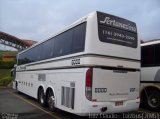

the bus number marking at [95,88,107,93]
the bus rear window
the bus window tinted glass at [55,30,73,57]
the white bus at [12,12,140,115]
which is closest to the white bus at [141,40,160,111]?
the white bus at [12,12,140,115]

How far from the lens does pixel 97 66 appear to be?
25.7 ft

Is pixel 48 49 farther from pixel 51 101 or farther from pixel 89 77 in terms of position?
pixel 89 77

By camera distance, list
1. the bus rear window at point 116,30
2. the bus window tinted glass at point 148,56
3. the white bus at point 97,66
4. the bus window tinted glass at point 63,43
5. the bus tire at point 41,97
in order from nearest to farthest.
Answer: the white bus at point 97,66, the bus rear window at point 116,30, the bus window tinted glass at point 63,43, the bus window tinted glass at point 148,56, the bus tire at point 41,97

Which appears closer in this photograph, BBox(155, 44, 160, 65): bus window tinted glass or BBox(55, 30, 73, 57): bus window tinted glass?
BBox(55, 30, 73, 57): bus window tinted glass

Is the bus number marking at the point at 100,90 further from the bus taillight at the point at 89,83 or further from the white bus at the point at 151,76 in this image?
the white bus at the point at 151,76

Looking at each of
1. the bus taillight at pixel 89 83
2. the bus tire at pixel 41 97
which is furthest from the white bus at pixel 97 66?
the bus tire at pixel 41 97

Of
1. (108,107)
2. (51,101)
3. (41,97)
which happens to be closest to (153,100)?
(108,107)

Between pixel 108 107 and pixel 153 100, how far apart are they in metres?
3.89

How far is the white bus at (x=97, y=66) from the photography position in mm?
7762

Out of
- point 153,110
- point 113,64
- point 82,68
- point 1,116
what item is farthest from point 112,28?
point 1,116

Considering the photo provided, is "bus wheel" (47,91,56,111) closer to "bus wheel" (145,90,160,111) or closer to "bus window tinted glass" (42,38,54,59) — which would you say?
"bus window tinted glass" (42,38,54,59)

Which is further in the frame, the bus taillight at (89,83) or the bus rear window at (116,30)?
the bus rear window at (116,30)

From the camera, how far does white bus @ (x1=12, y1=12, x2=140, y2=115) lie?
25.5ft

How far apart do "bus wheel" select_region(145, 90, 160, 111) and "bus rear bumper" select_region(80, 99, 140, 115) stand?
2.32 m
